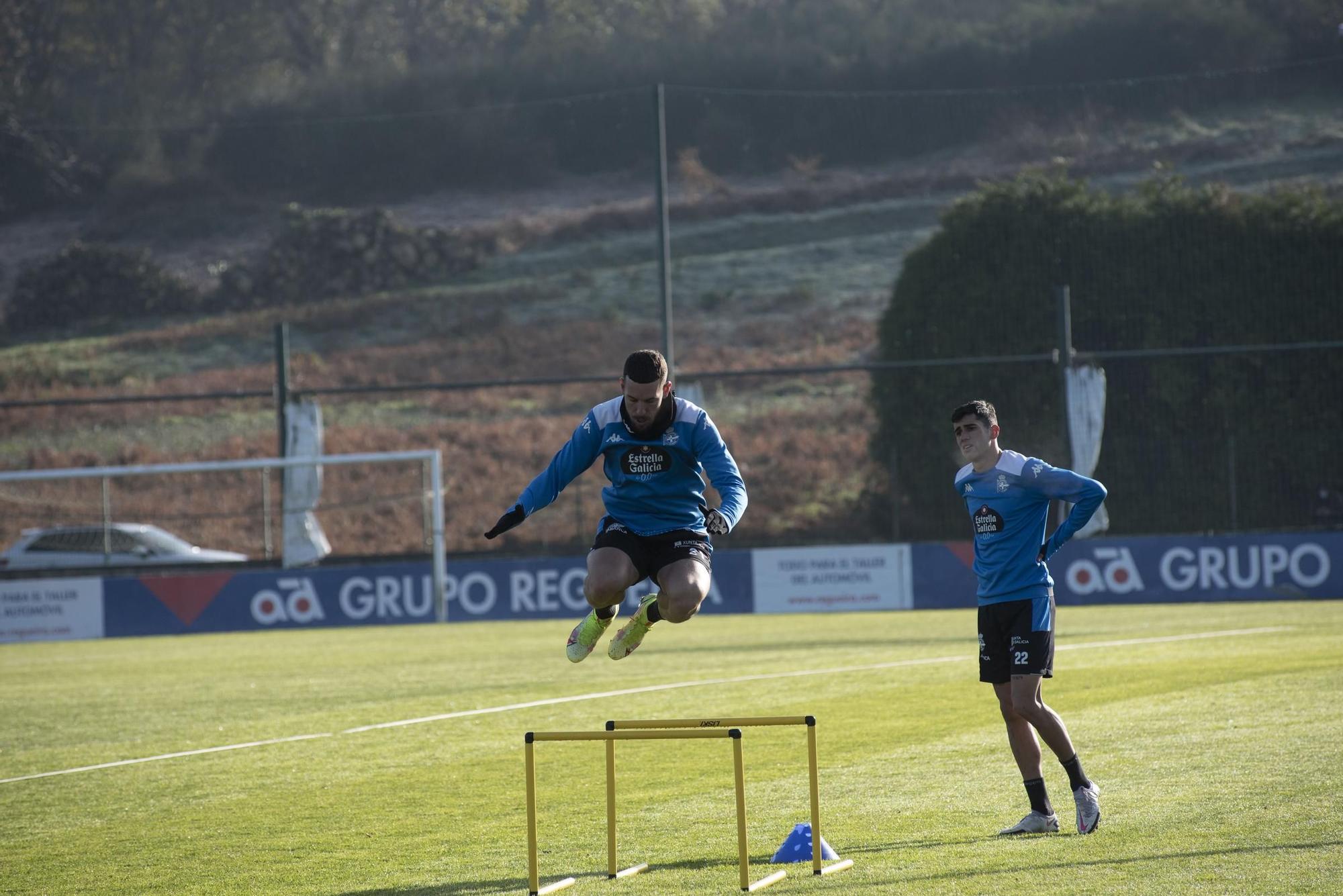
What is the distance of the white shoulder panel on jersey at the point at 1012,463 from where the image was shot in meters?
8.16

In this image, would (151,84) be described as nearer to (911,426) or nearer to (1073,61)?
(1073,61)

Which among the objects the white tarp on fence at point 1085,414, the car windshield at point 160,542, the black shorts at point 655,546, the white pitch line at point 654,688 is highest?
the white tarp on fence at point 1085,414

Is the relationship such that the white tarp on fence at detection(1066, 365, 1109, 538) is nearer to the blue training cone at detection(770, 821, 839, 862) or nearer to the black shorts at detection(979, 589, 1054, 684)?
the black shorts at detection(979, 589, 1054, 684)

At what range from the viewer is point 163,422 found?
43844 millimetres

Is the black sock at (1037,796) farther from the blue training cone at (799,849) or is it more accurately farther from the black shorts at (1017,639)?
the blue training cone at (799,849)

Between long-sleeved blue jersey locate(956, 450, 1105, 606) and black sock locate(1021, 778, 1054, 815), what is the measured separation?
955 millimetres

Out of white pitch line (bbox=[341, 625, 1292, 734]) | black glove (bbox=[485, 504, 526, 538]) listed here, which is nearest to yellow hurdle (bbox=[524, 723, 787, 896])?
black glove (bbox=[485, 504, 526, 538])

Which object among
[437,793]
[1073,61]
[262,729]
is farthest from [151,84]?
[437,793]

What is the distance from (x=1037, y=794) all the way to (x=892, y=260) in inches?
1902

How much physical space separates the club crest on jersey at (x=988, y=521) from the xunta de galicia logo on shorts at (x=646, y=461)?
1.71m

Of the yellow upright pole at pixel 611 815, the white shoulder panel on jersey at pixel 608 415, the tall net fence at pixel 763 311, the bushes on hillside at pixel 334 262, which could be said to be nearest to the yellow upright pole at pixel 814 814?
the yellow upright pole at pixel 611 815

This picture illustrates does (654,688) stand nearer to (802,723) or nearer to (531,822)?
(531,822)

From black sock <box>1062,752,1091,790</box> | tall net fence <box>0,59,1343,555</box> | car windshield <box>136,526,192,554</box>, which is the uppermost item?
tall net fence <box>0,59,1343,555</box>

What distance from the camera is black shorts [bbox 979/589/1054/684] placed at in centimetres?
803
